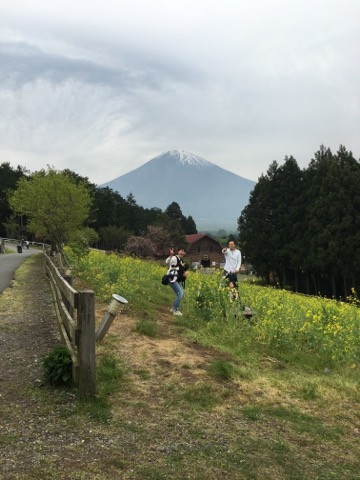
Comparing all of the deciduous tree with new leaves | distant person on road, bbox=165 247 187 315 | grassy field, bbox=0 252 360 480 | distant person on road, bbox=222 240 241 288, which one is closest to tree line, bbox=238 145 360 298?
the deciduous tree with new leaves

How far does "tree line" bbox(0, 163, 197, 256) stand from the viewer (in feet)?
83.3

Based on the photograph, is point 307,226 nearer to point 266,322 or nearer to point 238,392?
point 266,322

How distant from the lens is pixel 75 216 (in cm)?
2550

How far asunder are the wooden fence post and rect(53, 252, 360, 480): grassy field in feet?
0.95

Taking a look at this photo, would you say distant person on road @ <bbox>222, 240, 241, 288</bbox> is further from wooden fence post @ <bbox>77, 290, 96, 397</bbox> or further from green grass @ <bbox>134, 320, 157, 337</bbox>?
wooden fence post @ <bbox>77, 290, 96, 397</bbox>

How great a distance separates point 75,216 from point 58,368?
21.6 meters

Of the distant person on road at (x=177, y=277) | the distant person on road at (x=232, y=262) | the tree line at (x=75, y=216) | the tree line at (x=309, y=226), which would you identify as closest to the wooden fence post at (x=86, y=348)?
the distant person on road at (x=177, y=277)

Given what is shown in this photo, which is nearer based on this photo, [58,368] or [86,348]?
[86,348]

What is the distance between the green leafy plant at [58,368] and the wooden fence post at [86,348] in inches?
14.3

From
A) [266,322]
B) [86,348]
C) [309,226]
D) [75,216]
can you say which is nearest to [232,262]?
[266,322]

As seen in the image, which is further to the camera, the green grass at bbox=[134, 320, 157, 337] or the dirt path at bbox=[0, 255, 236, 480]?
the green grass at bbox=[134, 320, 157, 337]

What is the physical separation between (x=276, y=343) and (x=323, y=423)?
2808 mm

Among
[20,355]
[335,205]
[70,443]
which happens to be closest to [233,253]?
[20,355]

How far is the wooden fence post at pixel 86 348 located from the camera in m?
4.31
